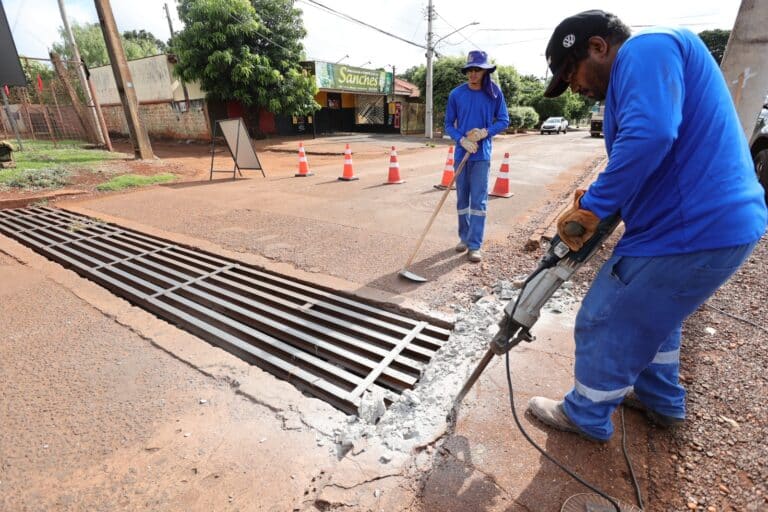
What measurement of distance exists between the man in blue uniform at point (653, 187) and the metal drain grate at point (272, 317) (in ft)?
3.87

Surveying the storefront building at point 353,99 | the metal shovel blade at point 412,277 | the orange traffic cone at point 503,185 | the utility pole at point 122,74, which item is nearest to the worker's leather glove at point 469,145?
the metal shovel blade at point 412,277

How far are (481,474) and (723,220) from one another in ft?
4.21

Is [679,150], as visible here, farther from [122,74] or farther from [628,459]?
[122,74]

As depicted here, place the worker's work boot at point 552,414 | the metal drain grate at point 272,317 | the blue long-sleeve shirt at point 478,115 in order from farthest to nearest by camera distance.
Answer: the blue long-sleeve shirt at point 478,115, the metal drain grate at point 272,317, the worker's work boot at point 552,414

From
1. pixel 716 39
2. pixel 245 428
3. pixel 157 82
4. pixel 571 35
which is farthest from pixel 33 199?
pixel 716 39

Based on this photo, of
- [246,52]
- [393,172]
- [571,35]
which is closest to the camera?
[571,35]

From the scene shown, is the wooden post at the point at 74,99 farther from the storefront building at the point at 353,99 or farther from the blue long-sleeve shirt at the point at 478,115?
the blue long-sleeve shirt at the point at 478,115

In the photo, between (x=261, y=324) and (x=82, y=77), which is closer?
(x=261, y=324)

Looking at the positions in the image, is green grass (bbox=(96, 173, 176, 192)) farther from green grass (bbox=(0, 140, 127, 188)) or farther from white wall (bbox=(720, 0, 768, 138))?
white wall (bbox=(720, 0, 768, 138))

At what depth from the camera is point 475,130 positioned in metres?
3.47

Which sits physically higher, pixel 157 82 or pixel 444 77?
pixel 157 82

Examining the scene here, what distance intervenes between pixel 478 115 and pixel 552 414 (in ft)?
9.12

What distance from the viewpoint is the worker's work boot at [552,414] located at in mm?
1756

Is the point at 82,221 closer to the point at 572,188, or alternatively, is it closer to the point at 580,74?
the point at 580,74
